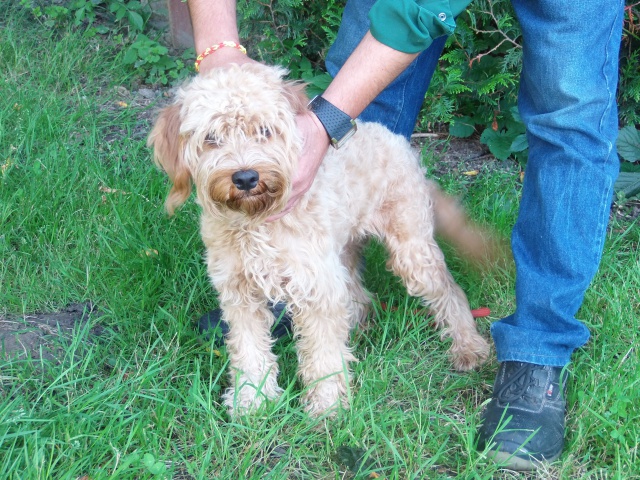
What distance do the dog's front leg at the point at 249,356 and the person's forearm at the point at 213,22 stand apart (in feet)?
3.66

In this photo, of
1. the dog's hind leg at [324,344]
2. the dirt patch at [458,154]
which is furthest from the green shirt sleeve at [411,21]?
the dirt patch at [458,154]

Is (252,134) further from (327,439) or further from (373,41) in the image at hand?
(327,439)

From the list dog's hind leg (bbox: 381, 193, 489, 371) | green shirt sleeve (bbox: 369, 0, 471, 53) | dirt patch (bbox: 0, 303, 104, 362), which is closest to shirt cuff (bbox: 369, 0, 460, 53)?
green shirt sleeve (bbox: 369, 0, 471, 53)

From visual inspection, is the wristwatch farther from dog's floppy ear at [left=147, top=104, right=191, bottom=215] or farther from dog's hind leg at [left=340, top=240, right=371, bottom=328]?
dog's hind leg at [left=340, top=240, right=371, bottom=328]

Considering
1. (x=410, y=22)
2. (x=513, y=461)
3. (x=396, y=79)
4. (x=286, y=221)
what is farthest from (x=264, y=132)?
(x=513, y=461)

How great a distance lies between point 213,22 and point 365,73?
30.9 inches

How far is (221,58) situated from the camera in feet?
9.32

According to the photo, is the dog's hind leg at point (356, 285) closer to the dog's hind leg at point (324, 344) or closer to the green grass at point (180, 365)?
the green grass at point (180, 365)

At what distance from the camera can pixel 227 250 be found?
2.71m

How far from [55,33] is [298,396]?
4143mm

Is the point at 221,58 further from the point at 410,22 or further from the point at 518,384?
the point at 518,384

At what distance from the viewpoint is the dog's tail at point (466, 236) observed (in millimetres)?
3369

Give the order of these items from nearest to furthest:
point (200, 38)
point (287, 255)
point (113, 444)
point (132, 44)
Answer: point (113, 444)
point (287, 255)
point (200, 38)
point (132, 44)

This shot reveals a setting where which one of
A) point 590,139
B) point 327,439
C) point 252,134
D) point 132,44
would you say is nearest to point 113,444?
point 327,439
